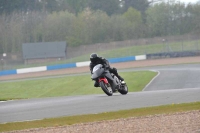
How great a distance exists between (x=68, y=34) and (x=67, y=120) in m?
66.0

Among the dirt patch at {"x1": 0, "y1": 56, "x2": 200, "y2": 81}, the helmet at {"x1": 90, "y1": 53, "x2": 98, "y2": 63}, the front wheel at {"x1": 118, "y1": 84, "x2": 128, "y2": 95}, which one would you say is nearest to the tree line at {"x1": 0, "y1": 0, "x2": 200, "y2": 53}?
the dirt patch at {"x1": 0, "y1": 56, "x2": 200, "y2": 81}

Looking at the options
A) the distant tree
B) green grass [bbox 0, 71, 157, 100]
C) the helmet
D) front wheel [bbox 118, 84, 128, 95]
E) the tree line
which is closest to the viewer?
the helmet

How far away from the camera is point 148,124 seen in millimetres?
10641

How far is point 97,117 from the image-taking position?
12.2m

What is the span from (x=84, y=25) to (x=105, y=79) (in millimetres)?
61996

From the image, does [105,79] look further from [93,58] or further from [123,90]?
[123,90]

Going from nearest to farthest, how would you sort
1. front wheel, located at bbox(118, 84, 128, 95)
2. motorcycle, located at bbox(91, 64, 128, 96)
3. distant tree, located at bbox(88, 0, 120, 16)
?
1. motorcycle, located at bbox(91, 64, 128, 96)
2. front wheel, located at bbox(118, 84, 128, 95)
3. distant tree, located at bbox(88, 0, 120, 16)

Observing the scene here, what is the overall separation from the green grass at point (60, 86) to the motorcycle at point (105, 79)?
46.8ft

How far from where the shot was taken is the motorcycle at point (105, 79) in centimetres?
1784

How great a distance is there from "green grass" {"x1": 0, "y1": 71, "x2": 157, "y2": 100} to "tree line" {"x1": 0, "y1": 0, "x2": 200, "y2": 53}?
1099 inches

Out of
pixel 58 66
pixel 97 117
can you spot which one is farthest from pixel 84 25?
pixel 97 117

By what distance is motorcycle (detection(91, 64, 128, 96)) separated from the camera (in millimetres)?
17842

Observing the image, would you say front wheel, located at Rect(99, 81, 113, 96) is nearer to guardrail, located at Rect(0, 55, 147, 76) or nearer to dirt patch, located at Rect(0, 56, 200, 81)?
dirt patch, located at Rect(0, 56, 200, 81)

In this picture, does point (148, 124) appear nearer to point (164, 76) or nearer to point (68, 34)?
point (164, 76)
